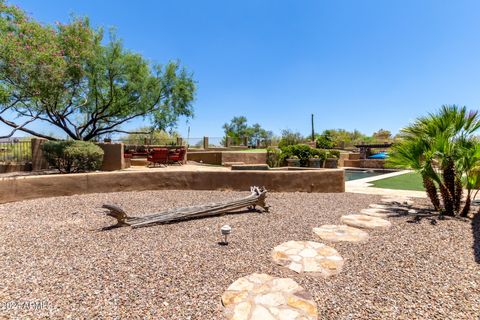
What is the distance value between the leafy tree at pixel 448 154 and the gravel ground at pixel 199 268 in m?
0.85

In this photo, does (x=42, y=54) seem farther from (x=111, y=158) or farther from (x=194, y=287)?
(x=194, y=287)

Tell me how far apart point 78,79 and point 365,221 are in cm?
1207

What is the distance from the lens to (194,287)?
2748 mm

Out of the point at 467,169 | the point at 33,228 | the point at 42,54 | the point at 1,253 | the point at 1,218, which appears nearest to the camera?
the point at 1,253

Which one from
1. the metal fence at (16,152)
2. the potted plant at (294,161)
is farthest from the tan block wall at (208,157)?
the metal fence at (16,152)

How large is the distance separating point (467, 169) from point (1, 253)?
8583 millimetres

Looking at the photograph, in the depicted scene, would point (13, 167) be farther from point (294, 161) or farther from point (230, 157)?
point (294, 161)

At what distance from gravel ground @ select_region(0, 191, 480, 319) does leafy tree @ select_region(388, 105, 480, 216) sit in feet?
2.80

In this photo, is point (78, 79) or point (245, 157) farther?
point (245, 157)

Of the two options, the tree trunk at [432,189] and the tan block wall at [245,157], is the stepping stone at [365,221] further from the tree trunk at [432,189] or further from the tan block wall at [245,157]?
the tan block wall at [245,157]

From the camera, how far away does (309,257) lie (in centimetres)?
354

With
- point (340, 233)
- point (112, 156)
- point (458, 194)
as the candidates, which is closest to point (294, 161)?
point (458, 194)

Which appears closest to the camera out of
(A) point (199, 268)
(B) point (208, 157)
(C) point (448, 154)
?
(A) point (199, 268)

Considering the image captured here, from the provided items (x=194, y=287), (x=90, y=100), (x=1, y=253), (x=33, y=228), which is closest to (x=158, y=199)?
(x=33, y=228)
